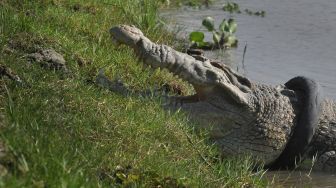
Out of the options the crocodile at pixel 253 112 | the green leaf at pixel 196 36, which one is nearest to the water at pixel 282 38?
the green leaf at pixel 196 36

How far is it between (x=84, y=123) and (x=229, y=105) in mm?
1880

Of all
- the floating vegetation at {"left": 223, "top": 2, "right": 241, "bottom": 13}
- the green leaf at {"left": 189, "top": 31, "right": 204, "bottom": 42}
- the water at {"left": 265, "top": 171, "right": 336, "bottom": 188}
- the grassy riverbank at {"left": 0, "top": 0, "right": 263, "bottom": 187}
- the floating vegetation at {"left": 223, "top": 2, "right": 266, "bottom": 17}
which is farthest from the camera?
the floating vegetation at {"left": 223, "top": 2, "right": 241, "bottom": 13}

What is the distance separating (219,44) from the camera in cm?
1088

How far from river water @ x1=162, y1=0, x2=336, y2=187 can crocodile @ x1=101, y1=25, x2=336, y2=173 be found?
0.78 ft

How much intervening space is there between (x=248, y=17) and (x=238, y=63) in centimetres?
393

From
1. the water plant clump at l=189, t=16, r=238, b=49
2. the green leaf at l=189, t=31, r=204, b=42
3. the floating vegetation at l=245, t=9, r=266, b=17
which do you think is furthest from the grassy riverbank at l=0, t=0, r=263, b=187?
the floating vegetation at l=245, t=9, r=266, b=17

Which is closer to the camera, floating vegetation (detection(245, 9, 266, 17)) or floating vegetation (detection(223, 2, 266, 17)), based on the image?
floating vegetation (detection(245, 9, 266, 17))

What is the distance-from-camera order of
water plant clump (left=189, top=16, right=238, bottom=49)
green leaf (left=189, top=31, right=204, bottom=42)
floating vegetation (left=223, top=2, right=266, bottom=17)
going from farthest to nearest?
floating vegetation (left=223, top=2, right=266, bottom=17) < water plant clump (left=189, top=16, right=238, bottom=49) < green leaf (left=189, top=31, right=204, bottom=42)

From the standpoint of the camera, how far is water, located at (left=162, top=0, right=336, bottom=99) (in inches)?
387

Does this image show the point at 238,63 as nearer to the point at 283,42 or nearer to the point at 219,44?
the point at 219,44

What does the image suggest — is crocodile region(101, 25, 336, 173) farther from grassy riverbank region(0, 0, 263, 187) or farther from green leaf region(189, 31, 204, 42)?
green leaf region(189, 31, 204, 42)

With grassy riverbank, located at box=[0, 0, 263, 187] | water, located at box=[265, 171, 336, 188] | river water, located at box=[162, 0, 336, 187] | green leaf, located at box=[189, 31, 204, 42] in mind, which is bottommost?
water, located at box=[265, 171, 336, 188]

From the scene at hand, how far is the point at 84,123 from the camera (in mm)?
5105

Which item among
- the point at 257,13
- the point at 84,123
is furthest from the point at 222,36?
the point at 84,123
